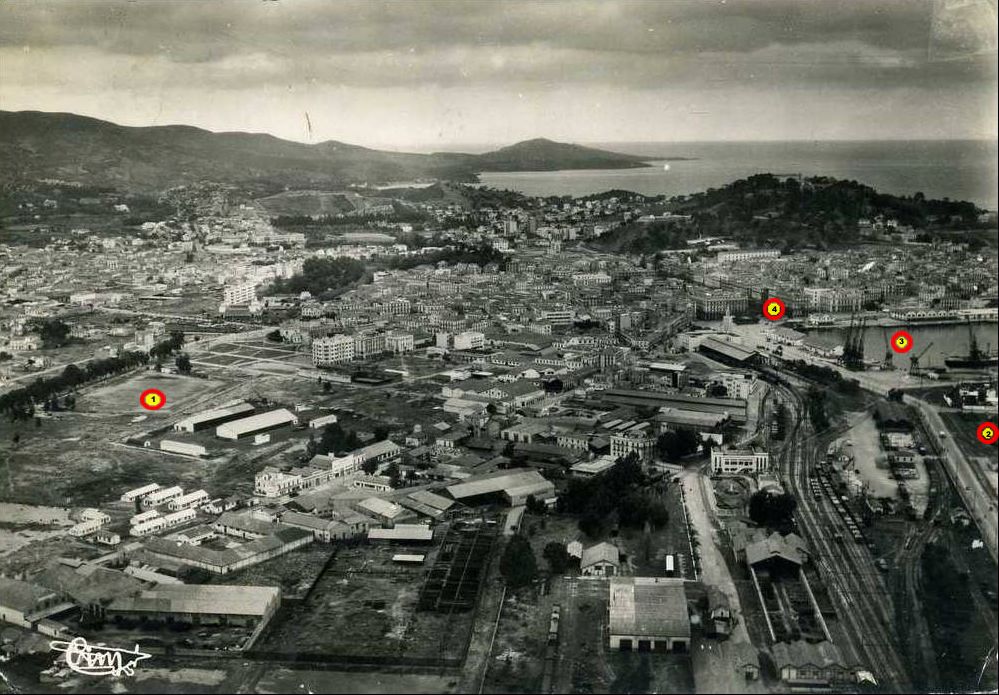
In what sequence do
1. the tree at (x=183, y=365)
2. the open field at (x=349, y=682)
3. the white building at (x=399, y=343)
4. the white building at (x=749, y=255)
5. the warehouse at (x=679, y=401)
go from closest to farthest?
the open field at (x=349, y=682) → the warehouse at (x=679, y=401) → the tree at (x=183, y=365) → the white building at (x=399, y=343) → the white building at (x=749, y=255)

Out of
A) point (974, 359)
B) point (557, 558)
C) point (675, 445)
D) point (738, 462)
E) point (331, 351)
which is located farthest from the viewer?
point (331, 351)

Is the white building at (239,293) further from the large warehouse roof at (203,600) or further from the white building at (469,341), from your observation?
the large warehouse roof at (203,600)

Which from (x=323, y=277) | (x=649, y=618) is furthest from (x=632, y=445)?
(x=323, y=277)

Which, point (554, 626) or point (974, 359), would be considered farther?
point (974, 359)

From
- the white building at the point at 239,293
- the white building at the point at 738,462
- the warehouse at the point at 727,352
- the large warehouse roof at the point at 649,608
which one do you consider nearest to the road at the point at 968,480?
the white building at the point at 738,462

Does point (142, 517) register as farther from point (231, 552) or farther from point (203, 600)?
point (203, 600)

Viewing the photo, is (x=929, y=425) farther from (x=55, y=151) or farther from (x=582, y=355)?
(x=55, y=151)

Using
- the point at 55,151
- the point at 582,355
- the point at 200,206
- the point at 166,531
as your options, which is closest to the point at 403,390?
the point at 582,355
